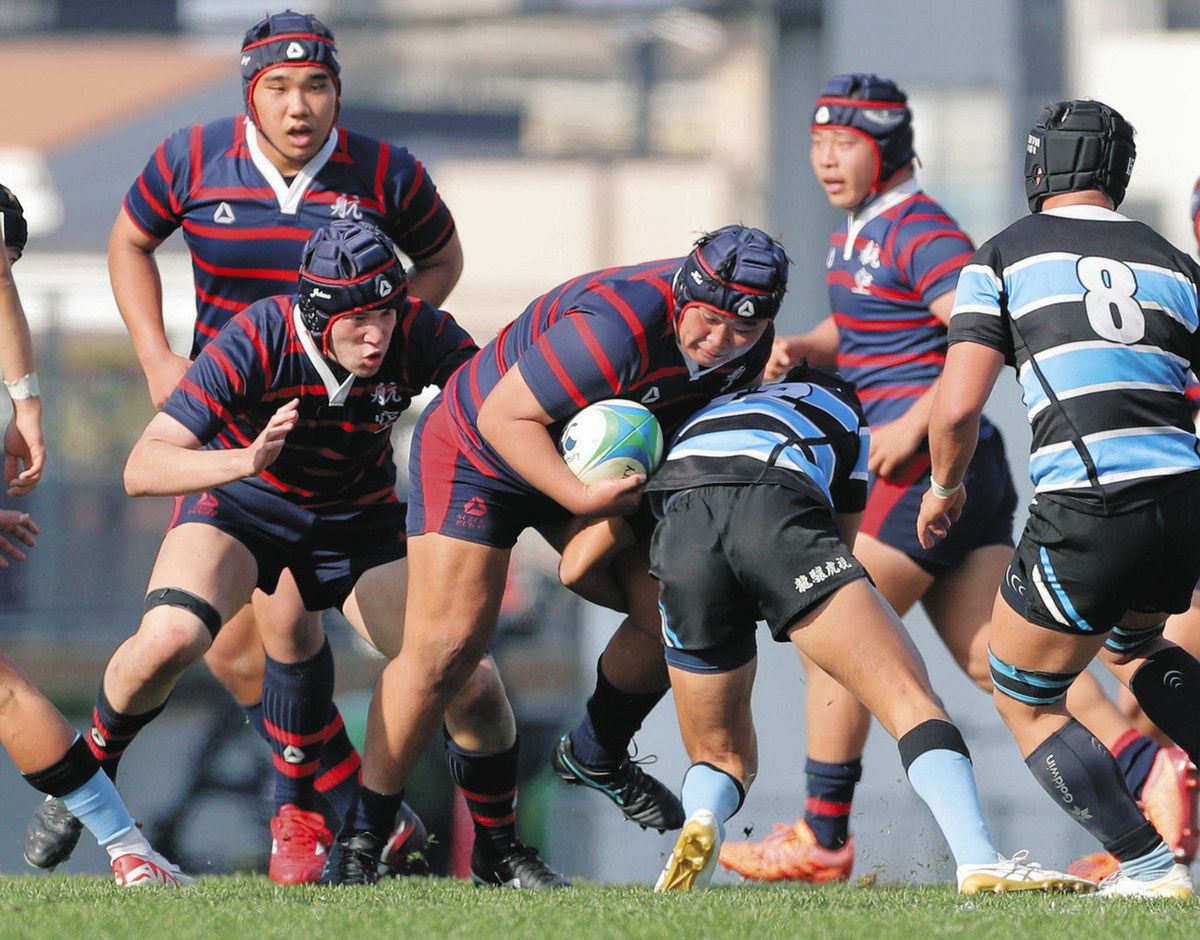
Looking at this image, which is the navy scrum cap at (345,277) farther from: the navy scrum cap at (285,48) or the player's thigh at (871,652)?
the player's thigh at (871,652)

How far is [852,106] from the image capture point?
19.0ft

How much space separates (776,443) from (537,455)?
1.94ft

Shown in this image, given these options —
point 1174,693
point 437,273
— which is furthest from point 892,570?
point 437,273

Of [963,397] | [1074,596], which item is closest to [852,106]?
[963,397]

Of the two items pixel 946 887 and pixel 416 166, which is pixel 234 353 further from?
pixel 946 887

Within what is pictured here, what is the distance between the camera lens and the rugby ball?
15.0 feet

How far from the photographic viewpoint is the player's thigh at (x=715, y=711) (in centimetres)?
457

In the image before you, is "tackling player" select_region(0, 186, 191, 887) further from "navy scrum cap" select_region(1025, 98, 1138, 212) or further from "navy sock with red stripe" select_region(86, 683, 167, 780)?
"navy scrum cap" select_region(1025, 98, 1138, 212)

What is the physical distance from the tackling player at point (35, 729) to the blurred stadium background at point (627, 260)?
6.77ft

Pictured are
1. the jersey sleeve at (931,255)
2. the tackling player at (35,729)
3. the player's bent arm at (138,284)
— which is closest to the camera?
the tackling player at (35,729)

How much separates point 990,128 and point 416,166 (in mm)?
3746

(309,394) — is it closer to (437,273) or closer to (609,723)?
(437,273)

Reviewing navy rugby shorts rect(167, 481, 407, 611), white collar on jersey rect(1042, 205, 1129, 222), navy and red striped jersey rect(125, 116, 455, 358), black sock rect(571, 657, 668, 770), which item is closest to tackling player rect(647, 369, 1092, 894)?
black sock rect(571, 657, 668, 770)

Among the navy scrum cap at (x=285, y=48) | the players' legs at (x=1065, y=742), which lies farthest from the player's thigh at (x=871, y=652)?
the navy scrum cap at (x=285, y=48)
